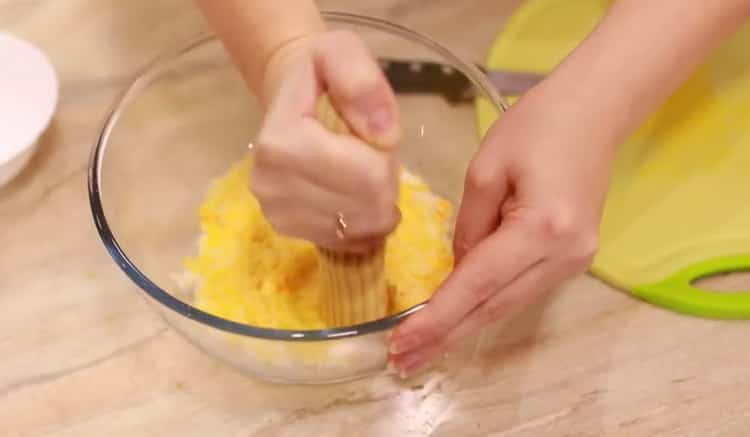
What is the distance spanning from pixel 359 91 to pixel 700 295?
374 mm

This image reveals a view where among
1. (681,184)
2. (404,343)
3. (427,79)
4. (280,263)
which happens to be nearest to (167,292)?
(280,263)

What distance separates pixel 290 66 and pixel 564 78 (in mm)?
179

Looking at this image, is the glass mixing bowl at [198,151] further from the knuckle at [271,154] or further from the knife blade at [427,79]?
the knuckle at [271,154]

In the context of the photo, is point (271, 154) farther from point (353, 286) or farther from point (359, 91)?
point (353, 286)

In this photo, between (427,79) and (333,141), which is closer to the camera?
(333,141)

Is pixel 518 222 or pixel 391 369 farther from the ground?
pixel 518 222

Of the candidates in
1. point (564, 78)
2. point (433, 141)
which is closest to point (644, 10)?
point (564, 78)

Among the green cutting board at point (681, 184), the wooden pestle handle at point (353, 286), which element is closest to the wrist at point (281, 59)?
the wooden pestle handle at point (353, 286)

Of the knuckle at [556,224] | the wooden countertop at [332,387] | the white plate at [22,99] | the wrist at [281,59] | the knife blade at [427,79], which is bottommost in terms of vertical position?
the wooden countertop at [332,387]

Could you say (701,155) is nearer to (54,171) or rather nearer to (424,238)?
(424,238)

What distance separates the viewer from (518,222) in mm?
520

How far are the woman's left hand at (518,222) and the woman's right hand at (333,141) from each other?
0.31ft

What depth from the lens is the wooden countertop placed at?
0.62 meters

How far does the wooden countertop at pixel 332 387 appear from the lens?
2.02 feet
